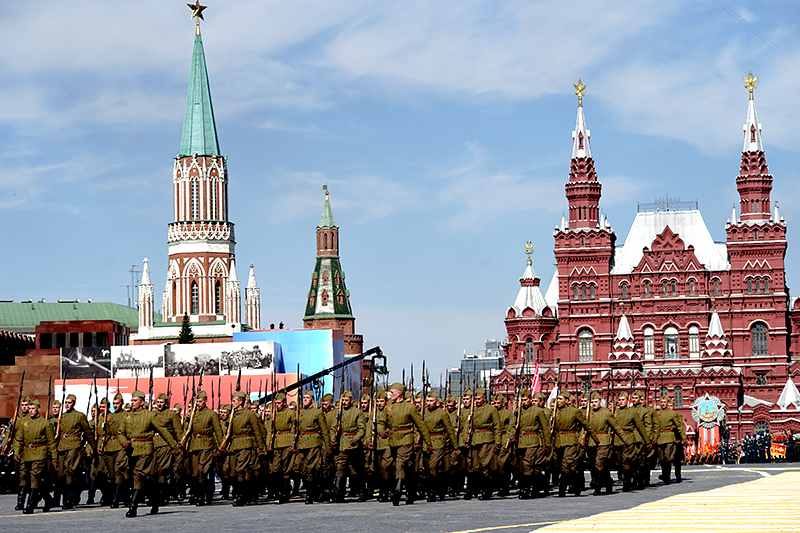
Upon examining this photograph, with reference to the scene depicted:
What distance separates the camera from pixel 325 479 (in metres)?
21.1

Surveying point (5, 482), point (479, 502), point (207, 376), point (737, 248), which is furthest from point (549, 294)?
point (479, 502)

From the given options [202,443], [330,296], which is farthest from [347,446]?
[330,296]

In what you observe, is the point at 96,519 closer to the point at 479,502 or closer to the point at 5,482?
the point at 479,502

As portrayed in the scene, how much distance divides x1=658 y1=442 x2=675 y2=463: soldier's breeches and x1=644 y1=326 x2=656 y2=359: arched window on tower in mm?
61445

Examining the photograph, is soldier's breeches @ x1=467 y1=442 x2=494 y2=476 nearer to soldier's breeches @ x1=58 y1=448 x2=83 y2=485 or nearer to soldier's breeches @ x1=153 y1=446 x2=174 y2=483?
soldier's breeches @ x1=153 y1=446 x2=174 y2=483

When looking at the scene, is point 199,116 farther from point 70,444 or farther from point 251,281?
point 70,444

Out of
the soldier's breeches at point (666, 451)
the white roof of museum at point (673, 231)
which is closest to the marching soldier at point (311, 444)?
the soldier's breeches at point (666, 451)

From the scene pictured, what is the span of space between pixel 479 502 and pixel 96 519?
598 cm

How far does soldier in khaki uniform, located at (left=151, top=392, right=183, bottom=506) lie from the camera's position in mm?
19422

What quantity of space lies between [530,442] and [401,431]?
2.31 meters

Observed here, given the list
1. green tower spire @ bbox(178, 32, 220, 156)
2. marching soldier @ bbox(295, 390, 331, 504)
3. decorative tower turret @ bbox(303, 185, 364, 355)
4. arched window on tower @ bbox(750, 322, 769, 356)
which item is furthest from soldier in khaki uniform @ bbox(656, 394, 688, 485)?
decorative tower turret @ bbox(303, 185, 364, 355)

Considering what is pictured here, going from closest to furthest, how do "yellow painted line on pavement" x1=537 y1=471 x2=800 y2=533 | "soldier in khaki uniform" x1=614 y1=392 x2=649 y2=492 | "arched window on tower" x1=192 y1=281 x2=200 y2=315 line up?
"yellow painted line on pavement" x1=537 y1=471 x2=800 y2=533 → "soldier in khaki uniform" x1=614 y1=392 x2=649 y2=492 → "arched window on tower" x1=192 y1=281 x2=200 y2=315

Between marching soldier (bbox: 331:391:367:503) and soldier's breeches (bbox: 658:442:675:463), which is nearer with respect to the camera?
marching soldier (bbox: 331:391:367:503)

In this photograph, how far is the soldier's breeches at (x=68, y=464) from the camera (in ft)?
67.2
